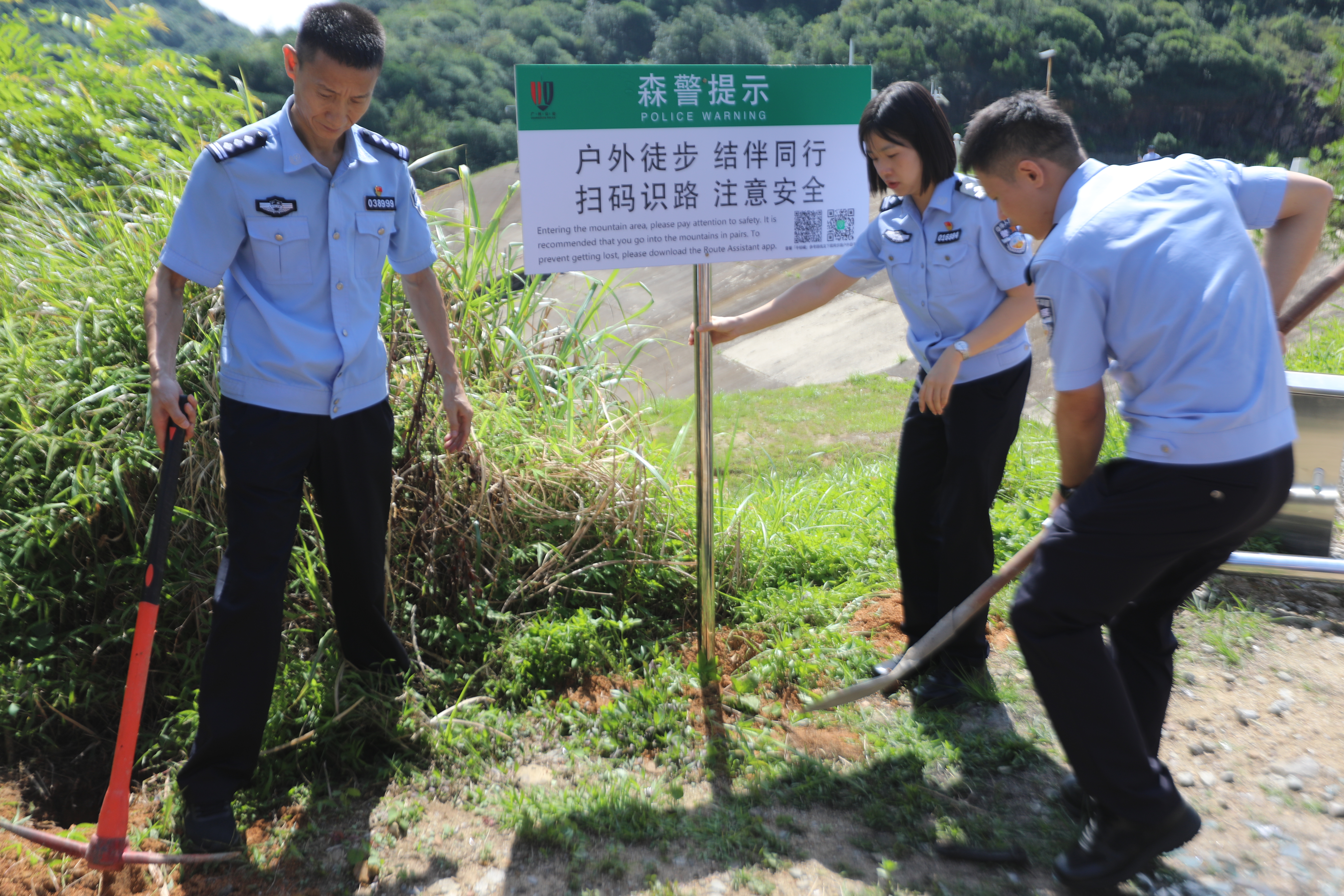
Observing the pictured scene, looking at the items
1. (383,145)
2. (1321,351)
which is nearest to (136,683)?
(383,145)

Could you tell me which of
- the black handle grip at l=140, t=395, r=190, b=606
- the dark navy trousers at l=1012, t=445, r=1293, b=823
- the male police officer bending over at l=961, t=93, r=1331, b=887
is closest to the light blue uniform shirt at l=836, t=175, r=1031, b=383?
the male police officer bending over at l=961, t=93, r=1331, b=887

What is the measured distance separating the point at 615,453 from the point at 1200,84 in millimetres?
64667

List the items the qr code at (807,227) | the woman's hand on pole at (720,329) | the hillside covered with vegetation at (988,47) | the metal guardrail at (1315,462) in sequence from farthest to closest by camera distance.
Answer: the hillside covered with vegetation at (988,47), the metal guardrail at (1315,462), the qr code at (807,227), the woman's hand on pole at (720,329)

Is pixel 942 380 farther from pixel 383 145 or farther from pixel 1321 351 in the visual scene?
pixel 1321 351

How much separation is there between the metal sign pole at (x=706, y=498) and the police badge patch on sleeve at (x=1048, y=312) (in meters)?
0.98

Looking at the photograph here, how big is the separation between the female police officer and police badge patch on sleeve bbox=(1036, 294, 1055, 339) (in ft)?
1.67

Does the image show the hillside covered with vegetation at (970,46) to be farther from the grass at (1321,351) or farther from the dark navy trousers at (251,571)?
the dark navy trousers at (251,571)

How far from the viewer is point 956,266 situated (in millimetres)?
2549

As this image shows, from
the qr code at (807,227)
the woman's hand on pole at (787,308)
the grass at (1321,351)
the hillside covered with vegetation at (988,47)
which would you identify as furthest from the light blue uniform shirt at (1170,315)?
the hillside covered with vegetation at (988,47)

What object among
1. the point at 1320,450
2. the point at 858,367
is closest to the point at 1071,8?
the point at 858,367

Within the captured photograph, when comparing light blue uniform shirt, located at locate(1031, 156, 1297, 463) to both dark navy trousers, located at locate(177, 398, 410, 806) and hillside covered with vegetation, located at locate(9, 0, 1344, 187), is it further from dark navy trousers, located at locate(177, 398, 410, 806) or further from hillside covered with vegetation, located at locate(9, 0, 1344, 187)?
hillside covered with vegetation, located at locate(9, 0, 1344, 187)

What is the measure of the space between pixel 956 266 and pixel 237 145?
72.1 inches

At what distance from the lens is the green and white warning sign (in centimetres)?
252

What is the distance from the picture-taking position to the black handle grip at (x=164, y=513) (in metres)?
2.12
